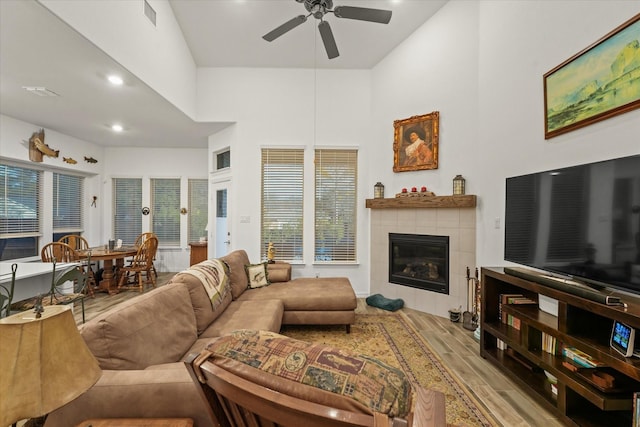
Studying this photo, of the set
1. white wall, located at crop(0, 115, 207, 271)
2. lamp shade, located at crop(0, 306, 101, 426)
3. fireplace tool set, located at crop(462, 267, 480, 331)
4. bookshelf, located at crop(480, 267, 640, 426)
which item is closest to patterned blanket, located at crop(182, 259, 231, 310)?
lamp shade, located at crop(0, 306, 101, 426)

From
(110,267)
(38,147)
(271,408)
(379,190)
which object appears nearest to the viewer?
(271,408)

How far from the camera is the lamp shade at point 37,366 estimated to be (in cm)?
71

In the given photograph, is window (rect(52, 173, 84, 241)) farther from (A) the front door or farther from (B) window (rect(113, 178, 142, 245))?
(A) the front door

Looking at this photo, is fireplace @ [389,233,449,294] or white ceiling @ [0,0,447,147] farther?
fireplace @ [389,233,449,294]

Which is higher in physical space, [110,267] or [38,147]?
[38,147]

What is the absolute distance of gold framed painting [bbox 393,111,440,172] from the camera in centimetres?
371

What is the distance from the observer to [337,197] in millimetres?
4609

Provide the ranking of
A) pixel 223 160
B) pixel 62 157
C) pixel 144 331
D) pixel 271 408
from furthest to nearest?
pixel 223 160 < pixel 62 157 < pixel 144 331 < pixel 271 408

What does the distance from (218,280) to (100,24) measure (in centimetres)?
250

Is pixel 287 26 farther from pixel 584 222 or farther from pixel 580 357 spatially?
pixel 580 357

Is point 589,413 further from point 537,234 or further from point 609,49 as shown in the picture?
point 609,49

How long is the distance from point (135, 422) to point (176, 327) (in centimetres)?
77

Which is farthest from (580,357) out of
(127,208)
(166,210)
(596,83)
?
(127,208)

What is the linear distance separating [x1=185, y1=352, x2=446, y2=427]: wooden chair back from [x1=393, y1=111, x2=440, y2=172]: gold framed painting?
11.2 feet
